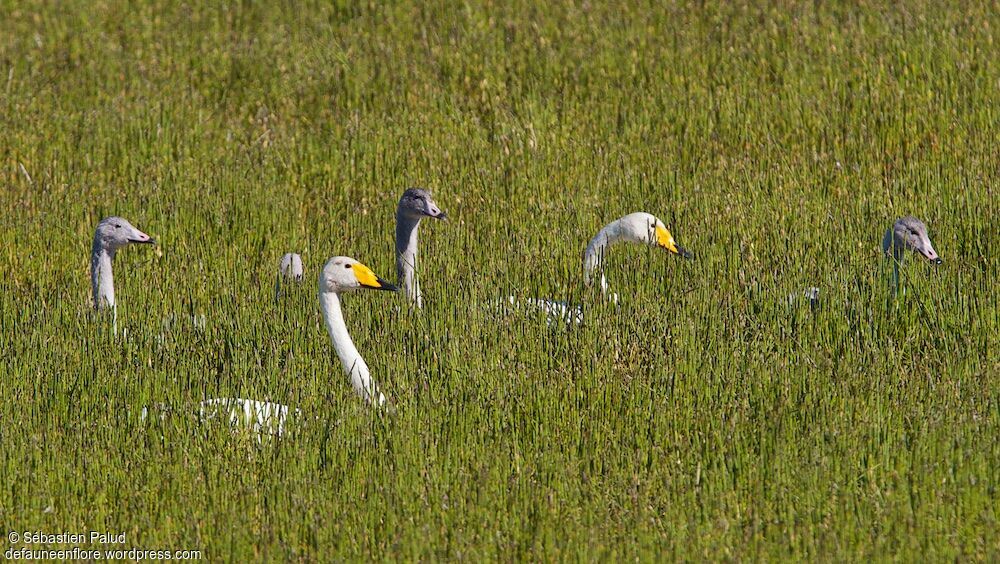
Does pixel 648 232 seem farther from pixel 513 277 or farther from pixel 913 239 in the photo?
pixel 913 239

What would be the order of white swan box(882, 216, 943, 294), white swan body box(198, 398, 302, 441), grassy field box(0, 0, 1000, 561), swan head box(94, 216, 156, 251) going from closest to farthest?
grassy field box(0, 0, 1000, 561) → white swan body box(198, 398, 302, 441) → white swan box(882, 216, 943, 294) → swan head box(94, 216, 156, 251)

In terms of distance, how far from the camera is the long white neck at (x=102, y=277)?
10156mm

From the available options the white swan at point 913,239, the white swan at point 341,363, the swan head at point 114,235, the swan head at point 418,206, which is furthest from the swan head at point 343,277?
the white swan at point 913,239

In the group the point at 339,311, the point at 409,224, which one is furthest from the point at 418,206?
the point at 339,311

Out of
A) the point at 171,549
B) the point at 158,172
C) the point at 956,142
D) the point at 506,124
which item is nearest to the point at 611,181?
the point at 506,124

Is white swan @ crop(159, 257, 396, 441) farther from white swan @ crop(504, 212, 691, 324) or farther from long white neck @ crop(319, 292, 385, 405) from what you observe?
white swan @ crop(504, 212, 691, 324)

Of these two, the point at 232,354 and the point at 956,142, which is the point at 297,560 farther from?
the point at 956,142

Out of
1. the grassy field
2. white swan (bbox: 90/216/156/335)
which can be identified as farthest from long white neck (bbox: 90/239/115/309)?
the grassy field

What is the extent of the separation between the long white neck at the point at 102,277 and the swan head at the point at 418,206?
6.82ft

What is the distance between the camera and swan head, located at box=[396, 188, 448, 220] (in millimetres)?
10703

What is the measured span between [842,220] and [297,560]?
20.1 ft

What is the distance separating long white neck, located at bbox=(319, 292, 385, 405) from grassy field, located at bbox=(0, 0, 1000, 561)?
4.6 inches

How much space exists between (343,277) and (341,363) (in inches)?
22.7

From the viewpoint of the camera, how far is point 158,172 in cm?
1338
